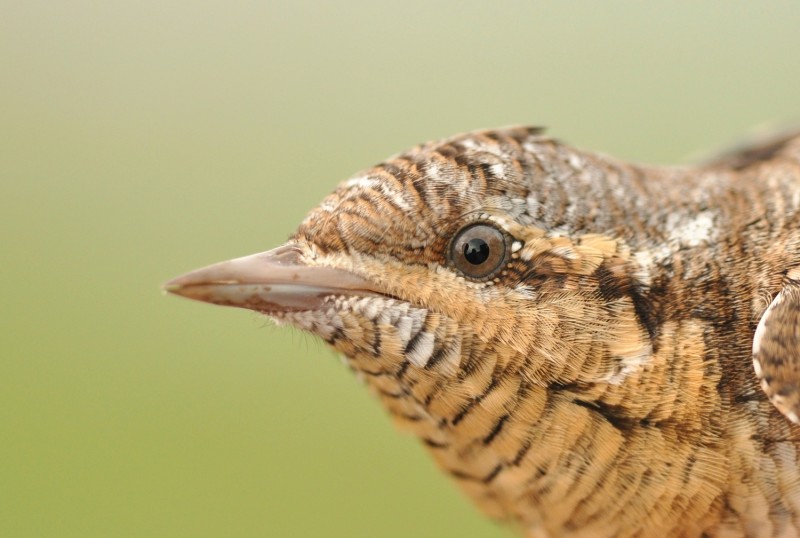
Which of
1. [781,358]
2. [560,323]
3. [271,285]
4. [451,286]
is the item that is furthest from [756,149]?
[271,285]

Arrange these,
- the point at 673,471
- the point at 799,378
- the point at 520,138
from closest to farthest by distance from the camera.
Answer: the point at 799,378 < the point at 673,471 < the point at 520,138

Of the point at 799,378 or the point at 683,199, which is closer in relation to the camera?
the point at 799,378

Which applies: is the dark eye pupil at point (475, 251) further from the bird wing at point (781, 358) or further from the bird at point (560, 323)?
the bird wing at point (781, 358)

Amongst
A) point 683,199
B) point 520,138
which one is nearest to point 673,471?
point 683,199

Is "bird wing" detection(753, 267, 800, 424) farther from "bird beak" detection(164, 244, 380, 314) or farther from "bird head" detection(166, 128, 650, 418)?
"bird beak" detection(164, 244, 380, 314)

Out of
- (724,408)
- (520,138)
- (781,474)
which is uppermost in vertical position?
(520,138)

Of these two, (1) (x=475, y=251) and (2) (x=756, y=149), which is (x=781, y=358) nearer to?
(1) (x=475, y=251)

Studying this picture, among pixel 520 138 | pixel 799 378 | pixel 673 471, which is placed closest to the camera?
pixel 799 378

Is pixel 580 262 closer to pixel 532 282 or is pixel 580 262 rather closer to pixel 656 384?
pixel 532 282
